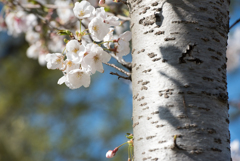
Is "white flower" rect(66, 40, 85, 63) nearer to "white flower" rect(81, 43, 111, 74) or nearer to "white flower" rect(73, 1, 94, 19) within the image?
"white flower" rect(81, 43, 111, 74)

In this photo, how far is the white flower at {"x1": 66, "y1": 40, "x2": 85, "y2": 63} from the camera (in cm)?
74

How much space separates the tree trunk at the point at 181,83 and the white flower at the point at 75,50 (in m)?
0.17

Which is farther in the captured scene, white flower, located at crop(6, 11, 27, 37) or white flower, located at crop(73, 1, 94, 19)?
white flower, located at crop(6, 11, 27, 37)

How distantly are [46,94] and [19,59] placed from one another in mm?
1308

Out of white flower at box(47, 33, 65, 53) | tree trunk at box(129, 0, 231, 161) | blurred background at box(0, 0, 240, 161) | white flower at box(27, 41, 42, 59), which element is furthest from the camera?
blurred background at box(0, 0, 240, 161)

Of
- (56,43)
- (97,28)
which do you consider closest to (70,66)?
(97,28)

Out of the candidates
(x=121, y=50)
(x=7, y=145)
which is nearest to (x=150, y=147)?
(x=121, y=50)

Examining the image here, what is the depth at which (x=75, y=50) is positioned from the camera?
75cm

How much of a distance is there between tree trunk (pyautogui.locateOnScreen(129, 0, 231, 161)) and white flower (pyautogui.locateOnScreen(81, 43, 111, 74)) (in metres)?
0.12

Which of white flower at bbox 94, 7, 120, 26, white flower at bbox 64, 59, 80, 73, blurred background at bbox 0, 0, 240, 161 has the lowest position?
blurred background at bbox 0, 0, 240, 161

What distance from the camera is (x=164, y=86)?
619 mm

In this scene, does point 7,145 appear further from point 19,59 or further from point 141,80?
point 141,80

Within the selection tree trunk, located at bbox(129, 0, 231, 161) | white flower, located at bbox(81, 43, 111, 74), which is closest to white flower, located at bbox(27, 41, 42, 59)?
white flower, located at bbox(81, 43, 111, 74)

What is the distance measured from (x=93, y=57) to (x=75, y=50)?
6 centimetres
